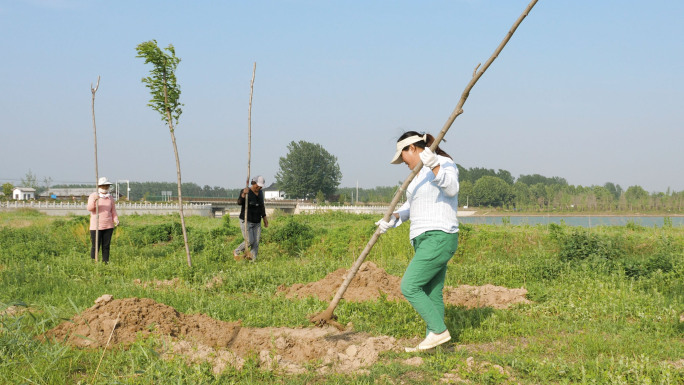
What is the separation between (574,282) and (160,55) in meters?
7.88

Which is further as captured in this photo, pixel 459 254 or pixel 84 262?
pixel 459 254

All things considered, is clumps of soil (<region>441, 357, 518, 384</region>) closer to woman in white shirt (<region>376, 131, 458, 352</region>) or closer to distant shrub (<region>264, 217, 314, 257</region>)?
woman in white shirt (<region>376, 131, 458, 352</region>)

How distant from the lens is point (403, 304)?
6062 millimetres

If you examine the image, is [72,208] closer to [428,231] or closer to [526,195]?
[428,231]

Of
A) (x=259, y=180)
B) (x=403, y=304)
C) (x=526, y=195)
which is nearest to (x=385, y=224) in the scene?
(x=403, y=304)

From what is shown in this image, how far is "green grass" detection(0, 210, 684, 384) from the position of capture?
13.0 feet

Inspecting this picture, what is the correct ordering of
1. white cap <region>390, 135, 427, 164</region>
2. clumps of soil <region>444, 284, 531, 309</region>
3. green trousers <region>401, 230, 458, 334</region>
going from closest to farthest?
green trousers <region>401, 230, 458, 334</region> < white cap <region>390, 135, 427, 164</region> < clumps of soil <region>444, 284, 531, 309</region>

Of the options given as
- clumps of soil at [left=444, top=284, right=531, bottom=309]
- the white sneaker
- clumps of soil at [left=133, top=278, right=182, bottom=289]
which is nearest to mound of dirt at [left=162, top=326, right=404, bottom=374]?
the white sneaker

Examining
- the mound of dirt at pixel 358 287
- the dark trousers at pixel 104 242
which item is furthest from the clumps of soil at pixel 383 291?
the dark trousers at pixel 104 242

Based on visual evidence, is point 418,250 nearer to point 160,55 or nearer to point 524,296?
point 524,296

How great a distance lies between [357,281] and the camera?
300 inches

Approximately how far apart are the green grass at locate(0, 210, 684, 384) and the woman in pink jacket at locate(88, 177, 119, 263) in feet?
1.37

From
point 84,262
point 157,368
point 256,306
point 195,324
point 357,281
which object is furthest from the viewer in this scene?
point 84,262

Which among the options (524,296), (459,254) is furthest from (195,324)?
(459,254)
